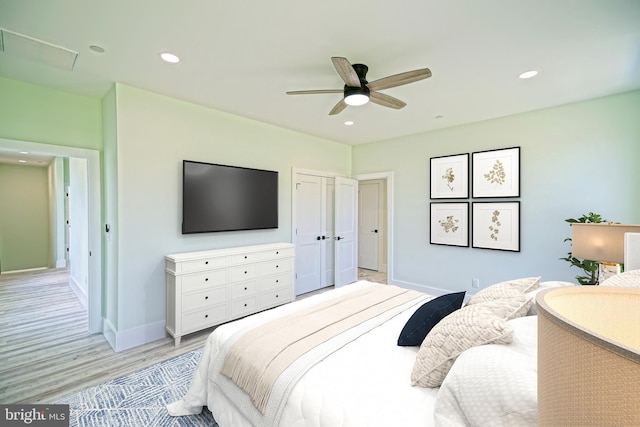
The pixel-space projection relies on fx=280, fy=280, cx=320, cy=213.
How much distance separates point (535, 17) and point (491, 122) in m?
2.22

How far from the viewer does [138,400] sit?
210cm

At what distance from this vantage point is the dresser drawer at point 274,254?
3.63 m

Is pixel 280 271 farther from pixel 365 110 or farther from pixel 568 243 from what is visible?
pixel 568 243

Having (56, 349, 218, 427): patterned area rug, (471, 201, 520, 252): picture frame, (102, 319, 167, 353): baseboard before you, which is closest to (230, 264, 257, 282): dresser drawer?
(102, 319, 167, 353): baseboard

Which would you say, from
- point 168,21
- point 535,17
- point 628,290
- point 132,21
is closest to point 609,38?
point 535,17

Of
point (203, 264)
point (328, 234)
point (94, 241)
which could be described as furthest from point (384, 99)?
point (94, 241)

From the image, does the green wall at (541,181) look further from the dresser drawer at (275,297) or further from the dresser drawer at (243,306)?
the dresser drawer at (243,306)

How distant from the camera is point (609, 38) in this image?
6.66 feet

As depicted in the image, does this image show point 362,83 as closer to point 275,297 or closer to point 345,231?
point 275,297

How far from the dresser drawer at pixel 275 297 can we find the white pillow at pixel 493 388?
2.92 m

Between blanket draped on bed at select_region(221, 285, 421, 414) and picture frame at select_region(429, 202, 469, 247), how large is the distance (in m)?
2.38

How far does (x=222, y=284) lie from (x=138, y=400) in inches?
51.0

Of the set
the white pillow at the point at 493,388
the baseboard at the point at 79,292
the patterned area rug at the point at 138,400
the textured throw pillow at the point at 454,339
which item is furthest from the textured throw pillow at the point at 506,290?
the baseboard at the point at 79,292

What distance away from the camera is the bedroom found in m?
2.87
